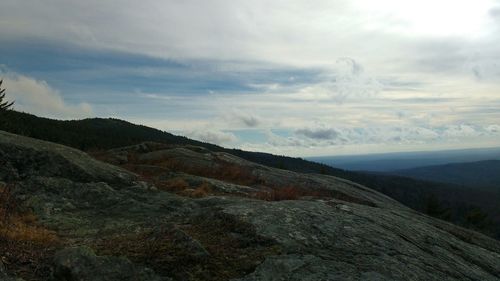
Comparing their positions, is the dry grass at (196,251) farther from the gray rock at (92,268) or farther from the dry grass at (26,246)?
the dry grass at (26,246)

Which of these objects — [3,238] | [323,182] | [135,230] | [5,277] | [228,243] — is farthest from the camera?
[323,182]

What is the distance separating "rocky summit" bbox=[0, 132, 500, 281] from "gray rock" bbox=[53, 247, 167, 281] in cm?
2

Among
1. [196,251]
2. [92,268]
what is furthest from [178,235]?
[92,268]

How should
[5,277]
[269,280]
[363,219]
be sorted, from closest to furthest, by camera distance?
[5,277]
[269,280]
[363,219]

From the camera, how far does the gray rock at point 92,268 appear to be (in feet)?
22.6

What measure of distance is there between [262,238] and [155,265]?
2.55 m

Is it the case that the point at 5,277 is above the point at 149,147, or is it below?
below

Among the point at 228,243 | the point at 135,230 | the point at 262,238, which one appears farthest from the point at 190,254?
the point at 135,230

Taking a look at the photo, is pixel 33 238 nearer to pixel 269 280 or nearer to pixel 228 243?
pixel 228 243

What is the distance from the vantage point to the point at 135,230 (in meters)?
9.86

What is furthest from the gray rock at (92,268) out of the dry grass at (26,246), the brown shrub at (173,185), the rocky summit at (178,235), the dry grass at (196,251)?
the brown shrub at (173,185)

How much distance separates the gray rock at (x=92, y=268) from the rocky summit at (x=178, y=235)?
17 mm

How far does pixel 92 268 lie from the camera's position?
7.04 meters

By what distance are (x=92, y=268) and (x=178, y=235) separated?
1.76 meters
